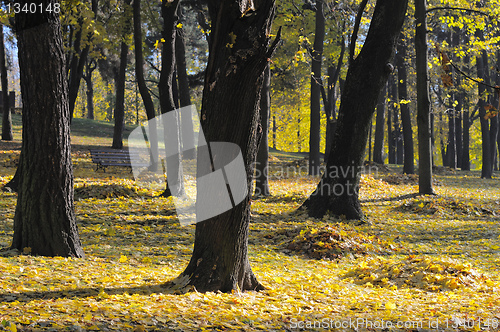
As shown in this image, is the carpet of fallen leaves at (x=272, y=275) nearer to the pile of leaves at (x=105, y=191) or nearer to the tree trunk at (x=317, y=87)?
the pile of leaves at (x=105, y=191)

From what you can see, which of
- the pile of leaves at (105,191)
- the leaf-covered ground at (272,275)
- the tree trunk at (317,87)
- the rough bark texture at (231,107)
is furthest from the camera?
the tree trunk at (317,87)

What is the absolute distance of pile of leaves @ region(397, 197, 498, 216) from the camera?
1172cm

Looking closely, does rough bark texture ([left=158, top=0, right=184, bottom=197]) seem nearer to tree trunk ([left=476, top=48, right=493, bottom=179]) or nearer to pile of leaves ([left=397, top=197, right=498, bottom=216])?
pile of leaves ([left=397, top=197, right=498, bottom=216])

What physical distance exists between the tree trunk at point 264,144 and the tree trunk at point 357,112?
7.12ft

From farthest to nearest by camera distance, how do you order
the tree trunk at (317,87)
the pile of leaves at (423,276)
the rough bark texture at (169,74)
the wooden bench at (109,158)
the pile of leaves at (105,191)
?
the tree trunk at (317,87)
the wooden bench at (109,158)
the pile of leaves at (105,191)
the rough bark texture at (169,74)
the pile of leaves at (423,276)

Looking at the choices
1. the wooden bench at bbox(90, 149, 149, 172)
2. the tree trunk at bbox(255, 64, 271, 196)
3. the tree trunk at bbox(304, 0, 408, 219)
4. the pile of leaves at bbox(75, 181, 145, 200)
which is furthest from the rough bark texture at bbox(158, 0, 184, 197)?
the wooden bench at bbox(90, 149, 149, 172)

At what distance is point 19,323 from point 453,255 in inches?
269

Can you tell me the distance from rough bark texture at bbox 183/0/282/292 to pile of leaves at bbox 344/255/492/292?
6.71 feet

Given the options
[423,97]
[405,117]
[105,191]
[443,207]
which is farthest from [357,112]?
[405,117]

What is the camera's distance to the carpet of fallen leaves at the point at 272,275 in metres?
3.94

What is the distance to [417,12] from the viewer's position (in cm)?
1374

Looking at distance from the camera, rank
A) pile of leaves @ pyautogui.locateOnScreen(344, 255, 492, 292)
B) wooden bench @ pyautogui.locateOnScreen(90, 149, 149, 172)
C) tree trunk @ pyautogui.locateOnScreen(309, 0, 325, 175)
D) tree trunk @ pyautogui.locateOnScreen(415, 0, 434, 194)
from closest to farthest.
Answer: pile of leaves @ pyautogui.locateOnScreen(344, 255, 492, 292) < tree trunk @ pyautogui.locateOnScreen(415, 0, 434, 194) < wooden bench @ pyautogui.locateOnScreen(90, 149, 149, 172) < tree trunk @ pyautogui.locateOnScreen(309, 0, 325, 175)

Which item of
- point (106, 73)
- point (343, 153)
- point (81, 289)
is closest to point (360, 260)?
point (343, 153)

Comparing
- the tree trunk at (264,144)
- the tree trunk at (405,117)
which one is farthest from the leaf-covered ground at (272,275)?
the tree trunk at (405,117)
